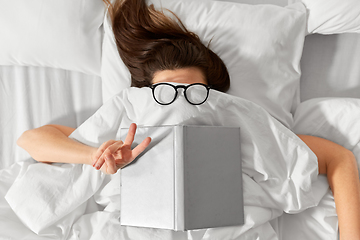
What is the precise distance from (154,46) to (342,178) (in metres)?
0.63

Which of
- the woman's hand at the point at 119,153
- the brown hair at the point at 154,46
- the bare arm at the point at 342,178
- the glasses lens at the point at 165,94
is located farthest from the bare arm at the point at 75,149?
the bare arm at the point at 342,178

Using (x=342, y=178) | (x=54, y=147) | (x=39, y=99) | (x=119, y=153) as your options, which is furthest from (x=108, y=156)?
(x=342, y=178)

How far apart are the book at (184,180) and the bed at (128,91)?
0.07 meters

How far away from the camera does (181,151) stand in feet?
1.84

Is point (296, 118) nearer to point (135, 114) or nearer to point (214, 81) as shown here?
point (214, 81)

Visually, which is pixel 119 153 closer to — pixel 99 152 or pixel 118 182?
pixel 99 152

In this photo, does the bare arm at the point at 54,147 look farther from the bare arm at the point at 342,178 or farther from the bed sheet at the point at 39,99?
the bare arm at the point at 342,178

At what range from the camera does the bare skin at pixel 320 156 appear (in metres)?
0.71

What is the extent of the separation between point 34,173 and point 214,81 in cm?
57

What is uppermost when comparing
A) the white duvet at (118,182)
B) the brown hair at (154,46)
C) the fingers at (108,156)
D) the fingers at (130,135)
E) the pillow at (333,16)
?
the pillow at (333,16)

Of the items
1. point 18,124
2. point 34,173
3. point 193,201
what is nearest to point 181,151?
point 193,201

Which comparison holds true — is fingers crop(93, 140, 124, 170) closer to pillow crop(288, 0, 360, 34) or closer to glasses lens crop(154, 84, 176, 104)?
glasses lens crop(154, 84, 176, 104)

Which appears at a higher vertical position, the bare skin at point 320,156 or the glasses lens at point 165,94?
the glasses lens at point 165,94

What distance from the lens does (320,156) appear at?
79cm
